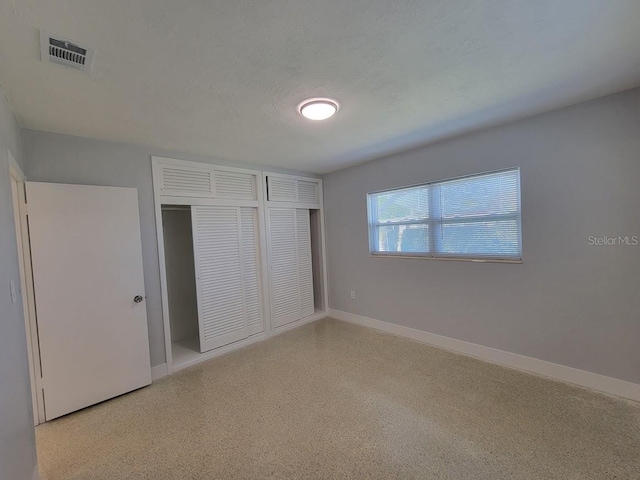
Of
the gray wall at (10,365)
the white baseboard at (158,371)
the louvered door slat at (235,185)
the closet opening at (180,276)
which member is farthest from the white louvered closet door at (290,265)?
the gray wall at (10,365)

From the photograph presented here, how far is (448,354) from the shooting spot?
10.3ft

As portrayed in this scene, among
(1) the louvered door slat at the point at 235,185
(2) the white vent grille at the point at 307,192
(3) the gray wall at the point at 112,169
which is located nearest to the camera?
(3) the gray wall at the point at 112,169

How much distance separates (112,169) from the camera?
268 centimetres

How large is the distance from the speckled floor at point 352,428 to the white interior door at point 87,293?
238 millimetres

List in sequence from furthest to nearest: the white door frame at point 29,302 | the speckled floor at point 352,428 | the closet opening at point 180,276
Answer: the closet opening at point 180,276 < the white door frame at point 29,302 < the speckled floor at point 352,428

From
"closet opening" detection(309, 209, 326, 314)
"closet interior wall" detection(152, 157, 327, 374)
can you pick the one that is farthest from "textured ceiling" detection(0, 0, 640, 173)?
"closet opening" detection(309, 209, 326, 314)

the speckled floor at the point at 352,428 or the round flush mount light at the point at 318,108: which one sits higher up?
the round flush mount light at the point at 318,108

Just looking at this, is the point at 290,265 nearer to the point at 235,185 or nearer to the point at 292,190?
the point at 292,190

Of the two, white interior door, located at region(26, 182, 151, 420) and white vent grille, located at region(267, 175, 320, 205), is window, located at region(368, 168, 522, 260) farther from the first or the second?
white interior door, located at region(26, 182, 151, 420)

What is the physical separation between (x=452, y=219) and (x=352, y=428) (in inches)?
94.3

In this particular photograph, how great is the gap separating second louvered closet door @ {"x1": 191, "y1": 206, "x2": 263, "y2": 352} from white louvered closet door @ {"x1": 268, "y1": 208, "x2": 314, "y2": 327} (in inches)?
10.8

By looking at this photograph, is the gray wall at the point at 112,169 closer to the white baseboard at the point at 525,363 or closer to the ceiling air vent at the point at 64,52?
the ceiling air vent at the point at 64,52

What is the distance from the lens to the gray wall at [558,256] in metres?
2.17

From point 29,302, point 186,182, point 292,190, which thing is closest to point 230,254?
point 186,182
